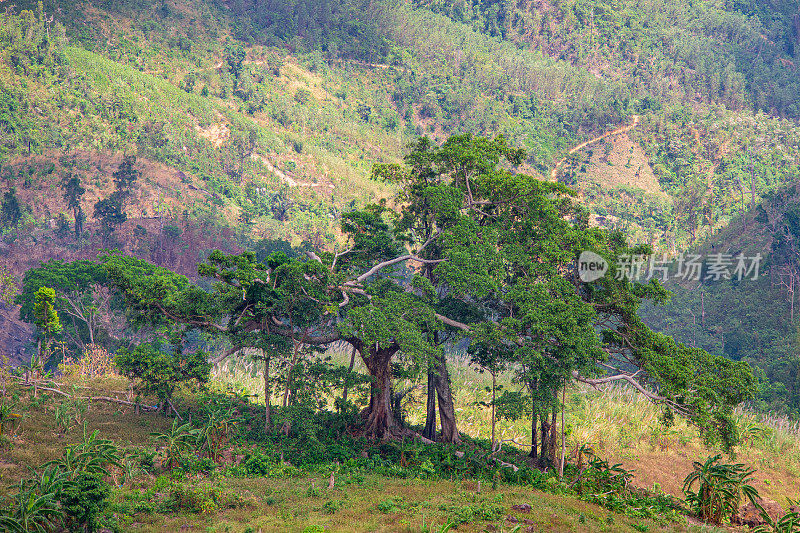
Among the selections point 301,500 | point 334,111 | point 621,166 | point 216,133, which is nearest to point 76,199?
point 216,133

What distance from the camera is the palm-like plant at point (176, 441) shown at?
13891 mm

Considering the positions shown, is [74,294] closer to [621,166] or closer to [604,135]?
[621,166]

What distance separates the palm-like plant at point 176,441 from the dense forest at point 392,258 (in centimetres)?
8

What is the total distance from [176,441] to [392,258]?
23.7ft

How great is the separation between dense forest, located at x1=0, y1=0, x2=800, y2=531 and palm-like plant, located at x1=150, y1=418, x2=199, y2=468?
8 centimetres

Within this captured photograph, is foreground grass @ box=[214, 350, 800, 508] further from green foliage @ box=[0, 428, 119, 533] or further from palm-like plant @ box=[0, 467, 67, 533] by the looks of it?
palm-like plant @ box=[0, 467, 67, 533]

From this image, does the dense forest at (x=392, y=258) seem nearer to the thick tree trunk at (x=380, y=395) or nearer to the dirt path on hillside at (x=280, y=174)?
the thick tree trunk at (x=380, y=395)

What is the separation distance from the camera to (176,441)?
14227 mm

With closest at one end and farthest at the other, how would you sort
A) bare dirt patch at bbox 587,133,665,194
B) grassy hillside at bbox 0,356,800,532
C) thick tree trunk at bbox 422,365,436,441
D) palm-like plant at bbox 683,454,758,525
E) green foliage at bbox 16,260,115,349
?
grassy hillside at bbox 0,356,800,532, palm-like plant at bbox 683,454,758,525, thick tree trunk at bbox 422,365,436,441, green foliage at bbox 16,260,115,349, bare dirt patch at bbox 587,133,665,194

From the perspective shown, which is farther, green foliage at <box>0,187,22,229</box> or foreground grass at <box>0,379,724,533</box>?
green foliage at <box>0,187,22,229</box>

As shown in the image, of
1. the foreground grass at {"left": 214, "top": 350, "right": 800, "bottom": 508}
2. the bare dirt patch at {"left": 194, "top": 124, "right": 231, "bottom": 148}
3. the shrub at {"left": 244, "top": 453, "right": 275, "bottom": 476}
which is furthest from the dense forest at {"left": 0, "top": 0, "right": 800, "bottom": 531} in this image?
the bare dirt patch at {"left": 194, "top": 124, "right": 231, "bottom": 148}

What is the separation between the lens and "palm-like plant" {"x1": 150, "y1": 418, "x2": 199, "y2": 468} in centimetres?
1389

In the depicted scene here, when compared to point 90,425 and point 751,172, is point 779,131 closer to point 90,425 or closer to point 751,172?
point 751,172

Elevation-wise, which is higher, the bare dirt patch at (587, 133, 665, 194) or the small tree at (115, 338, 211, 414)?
the bare dirt patch at (587, 133, 665, 194)
